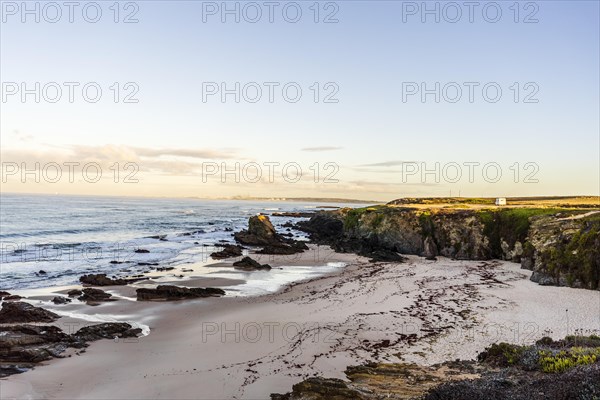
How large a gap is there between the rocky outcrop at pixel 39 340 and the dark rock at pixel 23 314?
1446 millimetres

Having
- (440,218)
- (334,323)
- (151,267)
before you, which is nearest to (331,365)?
(334,323)

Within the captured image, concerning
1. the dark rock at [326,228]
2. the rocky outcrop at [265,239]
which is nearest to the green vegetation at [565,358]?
the rocky outcrop at [265,239]

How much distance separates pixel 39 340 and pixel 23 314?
179 inches

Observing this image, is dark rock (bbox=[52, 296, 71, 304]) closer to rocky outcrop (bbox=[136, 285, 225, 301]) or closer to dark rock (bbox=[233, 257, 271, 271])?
rocky outcrop (bbox=[136, 285, 225, 301])

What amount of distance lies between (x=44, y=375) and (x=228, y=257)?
30.9m

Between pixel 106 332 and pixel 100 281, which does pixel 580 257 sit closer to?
pixel 106 332

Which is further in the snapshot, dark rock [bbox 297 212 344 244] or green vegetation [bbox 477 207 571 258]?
dark rock [bbox 297 212 344 244]

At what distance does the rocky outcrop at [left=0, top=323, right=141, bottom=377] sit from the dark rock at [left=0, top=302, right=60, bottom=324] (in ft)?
4.74

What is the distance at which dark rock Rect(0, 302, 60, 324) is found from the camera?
1846cm

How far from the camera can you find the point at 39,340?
50.4 ft

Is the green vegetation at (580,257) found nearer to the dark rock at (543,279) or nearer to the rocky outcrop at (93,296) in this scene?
the dark rock at (543,279)

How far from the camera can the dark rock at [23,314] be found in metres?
18.5

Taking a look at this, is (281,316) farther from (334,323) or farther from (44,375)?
(44,375)

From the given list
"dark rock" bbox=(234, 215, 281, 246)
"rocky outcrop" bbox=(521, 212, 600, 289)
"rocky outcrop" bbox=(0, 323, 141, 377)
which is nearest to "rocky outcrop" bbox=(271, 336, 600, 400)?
"rocky outcrop" bbox=(0, 323, 141, 377)
